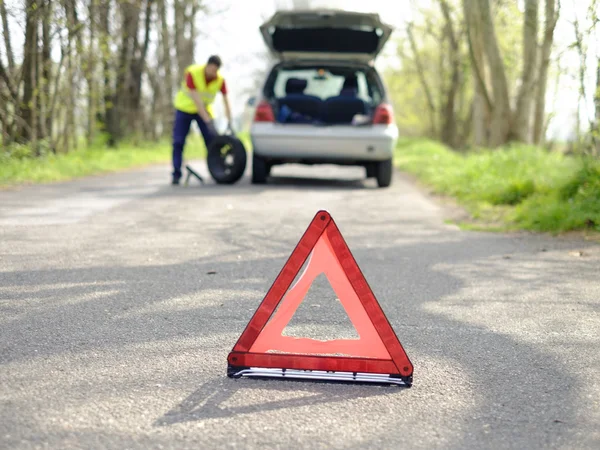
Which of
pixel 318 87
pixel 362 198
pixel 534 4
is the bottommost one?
pixel 362 198

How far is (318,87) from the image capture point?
1462 centimetres

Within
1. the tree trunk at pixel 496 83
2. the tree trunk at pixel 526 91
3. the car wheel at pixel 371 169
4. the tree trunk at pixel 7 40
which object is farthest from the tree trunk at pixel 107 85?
the tree trunk at pixel 526 91

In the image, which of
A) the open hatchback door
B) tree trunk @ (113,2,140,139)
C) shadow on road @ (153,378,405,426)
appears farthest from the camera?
tree trunk @ (113,2,140,139)

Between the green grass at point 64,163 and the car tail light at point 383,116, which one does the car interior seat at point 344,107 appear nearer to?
the car tail light at point 383,116

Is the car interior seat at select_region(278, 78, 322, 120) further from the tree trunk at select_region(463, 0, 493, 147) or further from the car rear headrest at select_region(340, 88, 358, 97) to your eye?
the tree trunk at select_region(463, 0, 493, 147)

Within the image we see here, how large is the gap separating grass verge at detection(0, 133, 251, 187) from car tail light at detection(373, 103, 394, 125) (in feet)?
16.4

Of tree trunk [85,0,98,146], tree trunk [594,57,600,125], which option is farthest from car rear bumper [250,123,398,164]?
tree trunk [85,0,98,146]

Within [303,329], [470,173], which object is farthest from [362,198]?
[303,329]

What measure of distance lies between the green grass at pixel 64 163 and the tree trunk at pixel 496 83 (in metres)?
7.63

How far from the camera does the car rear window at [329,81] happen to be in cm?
1363

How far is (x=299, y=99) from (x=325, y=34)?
1116mm

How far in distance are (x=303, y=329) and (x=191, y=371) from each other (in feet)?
3.04

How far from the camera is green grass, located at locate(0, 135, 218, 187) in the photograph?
13047 mm

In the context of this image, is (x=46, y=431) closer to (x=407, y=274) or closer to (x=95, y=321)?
(x=95, y=321)
